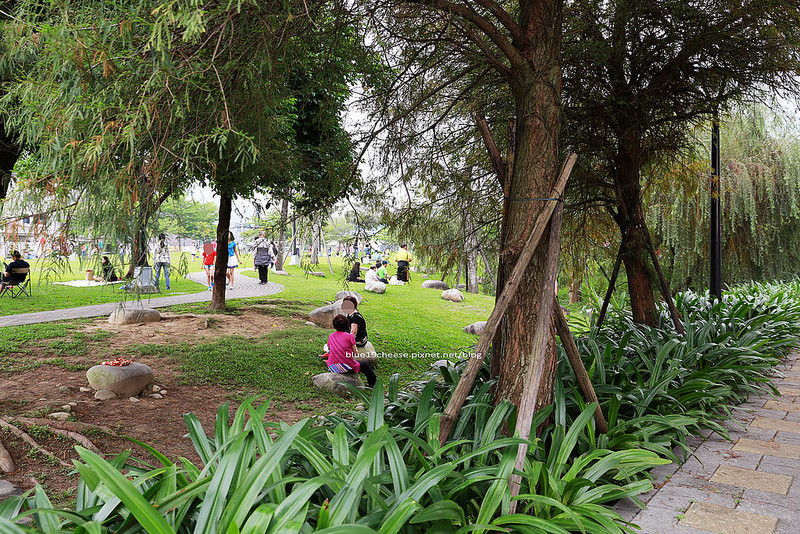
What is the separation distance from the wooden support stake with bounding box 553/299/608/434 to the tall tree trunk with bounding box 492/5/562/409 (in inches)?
3.7

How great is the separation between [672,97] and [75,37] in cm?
507

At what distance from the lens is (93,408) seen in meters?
5.04

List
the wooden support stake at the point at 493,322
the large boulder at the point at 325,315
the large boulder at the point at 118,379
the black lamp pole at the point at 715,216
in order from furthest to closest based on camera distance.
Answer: the large boulder at the point at 325,315 → the black lamp pole at the point at 715,216 → the large boulder at the point at 118,379 → the wooden support stake at the point at 493,322

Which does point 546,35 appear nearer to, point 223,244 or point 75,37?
point 75,37

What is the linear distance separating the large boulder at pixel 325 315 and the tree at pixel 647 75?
5.99m

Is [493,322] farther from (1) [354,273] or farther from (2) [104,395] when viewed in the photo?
(1) [354,273]

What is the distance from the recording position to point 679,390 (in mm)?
3768

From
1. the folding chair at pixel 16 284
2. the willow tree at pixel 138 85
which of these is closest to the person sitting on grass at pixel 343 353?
the willow tree at pixel 138 85

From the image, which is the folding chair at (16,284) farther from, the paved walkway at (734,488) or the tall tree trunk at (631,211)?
the paved walkway at (734,488)

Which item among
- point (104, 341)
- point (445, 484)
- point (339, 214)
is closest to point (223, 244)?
point (104, 341)

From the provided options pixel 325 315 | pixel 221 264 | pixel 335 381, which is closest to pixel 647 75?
pixel 335 381

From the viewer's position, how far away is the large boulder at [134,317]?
28.8ft

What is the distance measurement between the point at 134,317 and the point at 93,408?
419cm

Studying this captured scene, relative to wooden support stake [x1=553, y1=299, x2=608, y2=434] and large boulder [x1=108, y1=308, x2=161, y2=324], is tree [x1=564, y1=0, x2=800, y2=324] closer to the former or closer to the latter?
wooden support stake [x1=553, y1=299, x2=608, y2=434]
